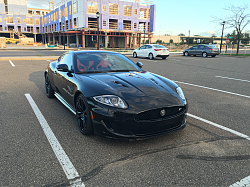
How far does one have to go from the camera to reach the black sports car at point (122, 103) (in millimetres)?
3061

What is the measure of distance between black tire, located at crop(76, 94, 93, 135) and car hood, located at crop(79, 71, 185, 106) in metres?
0.31

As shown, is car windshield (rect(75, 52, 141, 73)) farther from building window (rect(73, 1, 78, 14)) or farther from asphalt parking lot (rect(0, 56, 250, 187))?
building window (rect(73, 1, 78, 14))

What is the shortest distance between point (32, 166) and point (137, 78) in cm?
227

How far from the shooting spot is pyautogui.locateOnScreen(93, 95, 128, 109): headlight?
3115mm

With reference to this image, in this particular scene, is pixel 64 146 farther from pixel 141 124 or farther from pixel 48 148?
pixel 141 124

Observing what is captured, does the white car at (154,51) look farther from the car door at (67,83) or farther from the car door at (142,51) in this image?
the car door at (67,83)

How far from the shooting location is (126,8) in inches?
1900

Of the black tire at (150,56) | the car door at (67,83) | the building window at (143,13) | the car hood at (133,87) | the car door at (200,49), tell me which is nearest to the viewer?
the car hood at (133,87)

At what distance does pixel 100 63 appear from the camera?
4.64 metres

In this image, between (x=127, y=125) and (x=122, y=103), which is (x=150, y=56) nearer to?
(x=122, y=103)

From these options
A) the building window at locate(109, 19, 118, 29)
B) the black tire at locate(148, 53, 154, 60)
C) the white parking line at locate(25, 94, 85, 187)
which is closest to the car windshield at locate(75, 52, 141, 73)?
the white parking line at locate(25, 94, 85, 187)

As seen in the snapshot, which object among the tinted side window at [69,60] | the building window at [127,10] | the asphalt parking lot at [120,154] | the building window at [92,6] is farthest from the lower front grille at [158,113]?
the building window at [127,10]

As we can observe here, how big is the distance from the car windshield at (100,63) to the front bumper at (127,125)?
145 cm

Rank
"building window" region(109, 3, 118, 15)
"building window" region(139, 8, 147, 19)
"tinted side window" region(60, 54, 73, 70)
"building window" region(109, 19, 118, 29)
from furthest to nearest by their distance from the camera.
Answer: "building window" region(139, 8, 147, 19), "building window" region(109, 19, 118, 29), "building window" region(109, 3, 118, 15), "tinted side window" region(60, 54, 73, 70)
